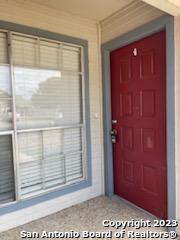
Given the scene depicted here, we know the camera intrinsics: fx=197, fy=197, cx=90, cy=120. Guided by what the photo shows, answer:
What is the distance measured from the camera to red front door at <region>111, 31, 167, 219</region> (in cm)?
216

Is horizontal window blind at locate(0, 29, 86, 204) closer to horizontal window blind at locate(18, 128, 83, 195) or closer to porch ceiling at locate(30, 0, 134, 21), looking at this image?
horizontal window blind at locate(18, 128, 83, 195)

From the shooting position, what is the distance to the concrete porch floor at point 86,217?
213 cm

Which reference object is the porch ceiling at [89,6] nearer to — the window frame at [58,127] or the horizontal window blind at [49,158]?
the window frame at [58,127]

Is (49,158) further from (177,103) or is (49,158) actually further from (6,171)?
(177,103)

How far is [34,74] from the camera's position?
2285 millimetres

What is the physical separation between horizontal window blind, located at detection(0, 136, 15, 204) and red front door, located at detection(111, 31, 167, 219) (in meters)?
1.38

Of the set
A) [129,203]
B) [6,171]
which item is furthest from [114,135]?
[6,171]

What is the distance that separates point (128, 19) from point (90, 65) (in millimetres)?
731

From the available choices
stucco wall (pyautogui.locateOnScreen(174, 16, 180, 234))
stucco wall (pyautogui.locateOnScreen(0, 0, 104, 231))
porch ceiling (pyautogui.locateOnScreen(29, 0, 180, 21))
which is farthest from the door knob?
porch ceiling (pyautogui.locateOnScreen(29, 0, 180, 21))

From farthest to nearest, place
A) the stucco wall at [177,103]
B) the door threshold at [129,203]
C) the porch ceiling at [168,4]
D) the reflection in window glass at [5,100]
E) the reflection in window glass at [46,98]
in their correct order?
the door threshold at [129,203], the reflection in window glass at [46,98], the reflection in window glass at [5,100], the stucco wall at [177,103], the porch ceiling at [168,4]

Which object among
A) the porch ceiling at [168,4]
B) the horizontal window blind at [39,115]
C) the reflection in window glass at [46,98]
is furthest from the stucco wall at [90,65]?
the porch ceiling at [168,4]

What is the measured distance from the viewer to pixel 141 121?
2357 millimetres

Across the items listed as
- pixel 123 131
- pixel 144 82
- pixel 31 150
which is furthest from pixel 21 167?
pixel 144 82

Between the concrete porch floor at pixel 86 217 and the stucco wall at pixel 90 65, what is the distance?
9 centimetres
